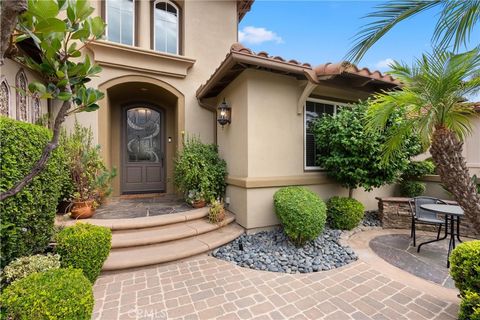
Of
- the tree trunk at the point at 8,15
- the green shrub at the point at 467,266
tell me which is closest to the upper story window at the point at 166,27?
the tree trunk at the point at 8,15

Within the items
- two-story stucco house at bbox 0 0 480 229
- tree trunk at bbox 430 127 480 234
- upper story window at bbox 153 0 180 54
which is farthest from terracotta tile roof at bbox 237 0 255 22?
tree trunk at bbox 430 127 480 234

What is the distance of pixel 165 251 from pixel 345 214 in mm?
4230

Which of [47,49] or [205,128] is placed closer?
[47,49]

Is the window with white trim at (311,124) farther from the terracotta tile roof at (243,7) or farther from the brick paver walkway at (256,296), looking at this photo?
the terracotta tile roof at (243,7)

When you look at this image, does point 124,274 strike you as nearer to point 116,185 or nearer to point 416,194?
point 116,185

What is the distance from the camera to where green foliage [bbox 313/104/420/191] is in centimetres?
485

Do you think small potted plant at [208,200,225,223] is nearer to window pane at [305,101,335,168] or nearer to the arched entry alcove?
window pane at [305,101,335,168]

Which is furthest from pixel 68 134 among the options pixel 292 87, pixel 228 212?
pixel 292 87

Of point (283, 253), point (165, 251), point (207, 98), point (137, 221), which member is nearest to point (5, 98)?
point (137, 221)

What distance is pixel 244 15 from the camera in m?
9.18

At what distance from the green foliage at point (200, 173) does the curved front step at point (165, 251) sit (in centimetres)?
126

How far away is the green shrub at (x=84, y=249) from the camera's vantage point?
289 centimetres

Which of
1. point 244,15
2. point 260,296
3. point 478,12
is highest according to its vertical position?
point 244,15

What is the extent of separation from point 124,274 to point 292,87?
5200 mm
